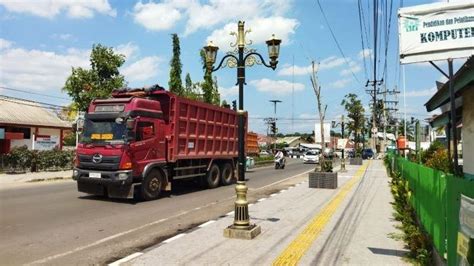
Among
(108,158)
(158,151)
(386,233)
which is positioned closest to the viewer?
(386,233)

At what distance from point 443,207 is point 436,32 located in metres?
2.31

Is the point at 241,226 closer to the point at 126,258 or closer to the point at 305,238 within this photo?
the point at 305,238

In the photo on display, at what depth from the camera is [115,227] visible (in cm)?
955

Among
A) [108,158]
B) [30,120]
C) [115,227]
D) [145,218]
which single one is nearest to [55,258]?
[115,227]

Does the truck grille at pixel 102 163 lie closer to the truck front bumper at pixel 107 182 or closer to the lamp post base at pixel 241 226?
the truck front bumper at pixel 107 182

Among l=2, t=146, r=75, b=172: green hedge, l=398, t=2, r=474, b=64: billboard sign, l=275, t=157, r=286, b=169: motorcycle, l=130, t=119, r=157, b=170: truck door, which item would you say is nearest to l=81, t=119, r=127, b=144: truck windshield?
l=130, t=119, r=157, b=170: truck door

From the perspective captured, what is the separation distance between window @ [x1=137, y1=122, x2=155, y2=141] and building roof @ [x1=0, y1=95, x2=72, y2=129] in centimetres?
2213

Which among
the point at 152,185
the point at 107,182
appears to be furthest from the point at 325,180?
the point at 107,182

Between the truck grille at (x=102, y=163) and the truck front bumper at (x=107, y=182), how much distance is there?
0.13 meters

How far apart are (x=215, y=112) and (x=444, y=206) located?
44.2 ft

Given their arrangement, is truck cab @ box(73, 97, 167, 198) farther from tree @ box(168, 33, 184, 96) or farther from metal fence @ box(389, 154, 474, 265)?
tree @ box(168, 33, 184, 96)

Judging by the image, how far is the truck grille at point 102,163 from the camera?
13.0 meters

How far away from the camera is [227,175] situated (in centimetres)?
1988

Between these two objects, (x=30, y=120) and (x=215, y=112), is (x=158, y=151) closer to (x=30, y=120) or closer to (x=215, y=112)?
(x=215, y=112)
